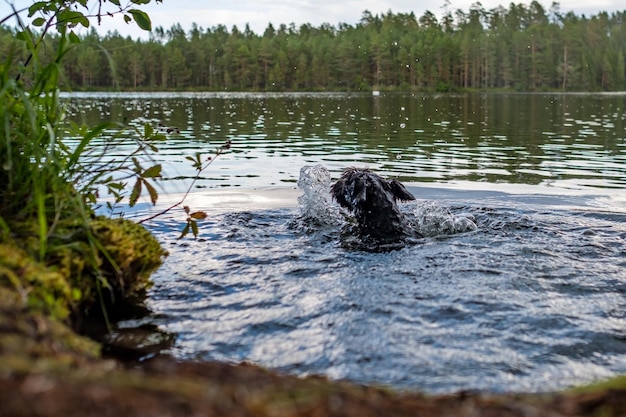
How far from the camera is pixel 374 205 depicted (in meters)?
7.27

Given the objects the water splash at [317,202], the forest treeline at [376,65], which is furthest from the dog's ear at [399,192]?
the forest treeline at [376,65]

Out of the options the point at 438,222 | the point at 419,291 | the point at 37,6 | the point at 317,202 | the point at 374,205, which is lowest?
the point at 419,291

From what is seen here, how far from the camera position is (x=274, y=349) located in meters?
3.96

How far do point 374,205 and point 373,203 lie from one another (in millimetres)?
33

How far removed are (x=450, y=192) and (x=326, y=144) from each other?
9483 mm

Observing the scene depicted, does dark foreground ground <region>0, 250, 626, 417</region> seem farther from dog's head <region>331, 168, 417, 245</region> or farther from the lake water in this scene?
dog's head <region>331, 168, 417, 245</region>

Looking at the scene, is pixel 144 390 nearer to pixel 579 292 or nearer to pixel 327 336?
pixel 327 336

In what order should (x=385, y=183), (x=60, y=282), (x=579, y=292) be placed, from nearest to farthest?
(x=60, y=282) → (x=579, y=292) → (x=385, y=183)

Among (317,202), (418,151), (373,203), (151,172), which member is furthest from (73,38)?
(418,151)

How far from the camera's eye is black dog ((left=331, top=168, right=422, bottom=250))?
23.6 feet

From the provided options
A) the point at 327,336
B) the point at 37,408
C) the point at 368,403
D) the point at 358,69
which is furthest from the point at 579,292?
the point at 358,69

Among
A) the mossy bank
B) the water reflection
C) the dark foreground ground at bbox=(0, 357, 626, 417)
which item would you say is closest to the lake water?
the mossy bank

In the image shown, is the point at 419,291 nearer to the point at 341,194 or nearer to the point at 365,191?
the point at 365,191

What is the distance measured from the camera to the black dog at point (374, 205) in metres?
7.18
